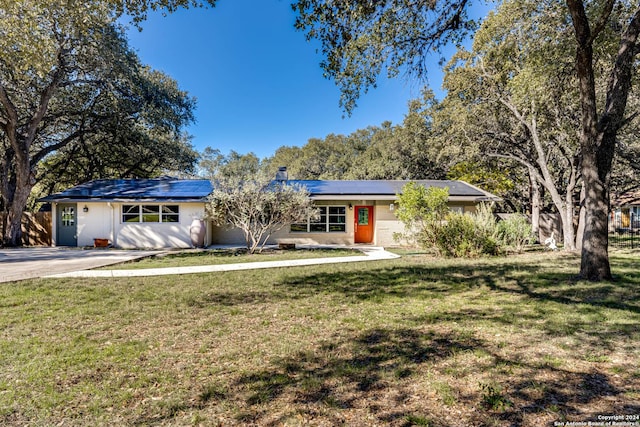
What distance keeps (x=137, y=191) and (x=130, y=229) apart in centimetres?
192

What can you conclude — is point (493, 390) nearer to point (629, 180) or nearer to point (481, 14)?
point (481, 14)

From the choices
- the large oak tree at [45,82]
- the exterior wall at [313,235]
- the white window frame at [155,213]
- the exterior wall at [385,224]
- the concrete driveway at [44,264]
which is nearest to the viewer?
the concrete driveway at [44,264]

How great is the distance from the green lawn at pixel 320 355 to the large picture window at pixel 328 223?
976 centimetres

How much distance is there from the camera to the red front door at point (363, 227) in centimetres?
1641

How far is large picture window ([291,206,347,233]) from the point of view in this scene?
16.4m

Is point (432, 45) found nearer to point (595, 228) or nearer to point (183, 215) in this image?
point (595, 228)

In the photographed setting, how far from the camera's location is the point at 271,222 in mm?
12766

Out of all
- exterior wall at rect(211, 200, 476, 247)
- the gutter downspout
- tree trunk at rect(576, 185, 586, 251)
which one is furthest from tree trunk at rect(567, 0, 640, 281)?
the gutter downspout

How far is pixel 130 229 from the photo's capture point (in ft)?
Result: 49.0

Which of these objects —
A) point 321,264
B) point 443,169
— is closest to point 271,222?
point 321,264

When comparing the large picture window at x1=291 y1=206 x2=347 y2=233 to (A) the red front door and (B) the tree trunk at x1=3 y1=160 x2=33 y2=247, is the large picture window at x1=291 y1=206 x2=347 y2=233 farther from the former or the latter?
(B) the tree trunk at x1=3 y1=160 x2=33 y2=247

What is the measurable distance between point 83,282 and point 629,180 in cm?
2744

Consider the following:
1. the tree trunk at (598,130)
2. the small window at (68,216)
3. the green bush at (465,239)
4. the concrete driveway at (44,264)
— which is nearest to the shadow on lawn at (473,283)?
the tree trunk at (598,130)

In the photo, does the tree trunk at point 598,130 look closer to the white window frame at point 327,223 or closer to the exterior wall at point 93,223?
the white window frame at point 327,223
